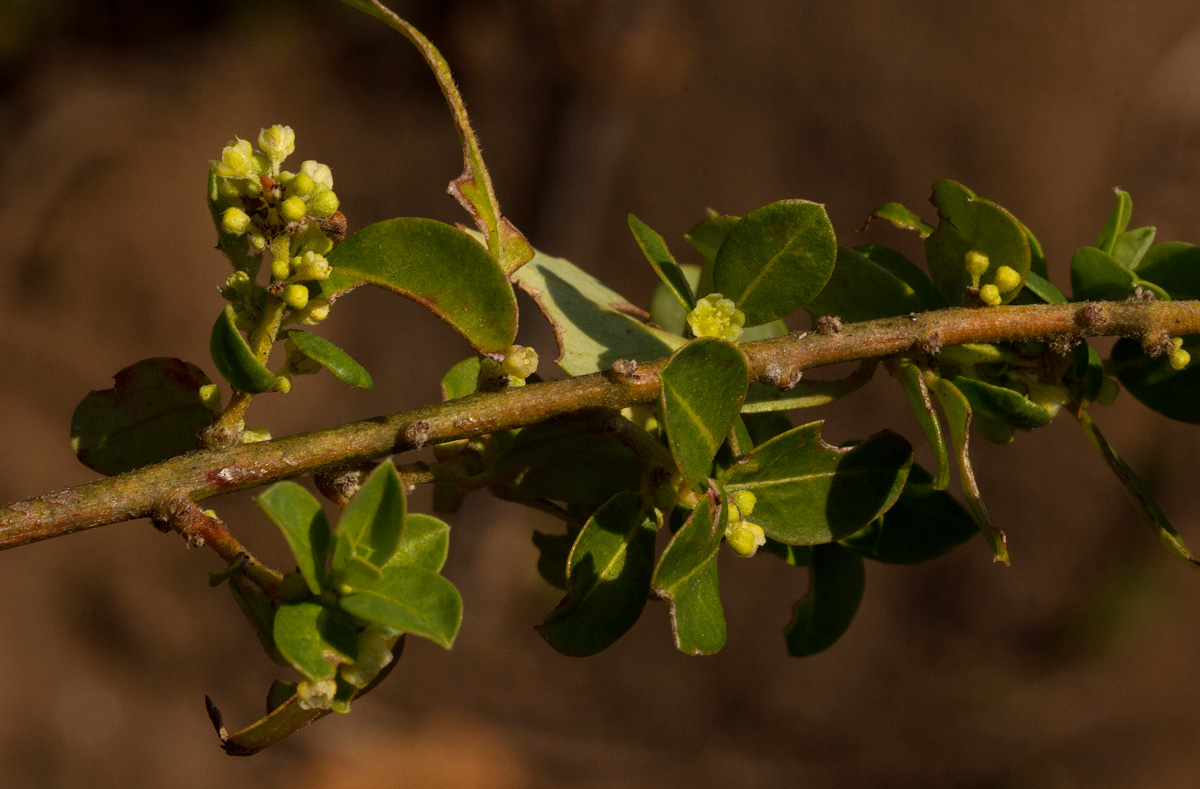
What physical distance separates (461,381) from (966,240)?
2.11ft

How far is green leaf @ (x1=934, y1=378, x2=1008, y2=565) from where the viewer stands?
3.19 feet

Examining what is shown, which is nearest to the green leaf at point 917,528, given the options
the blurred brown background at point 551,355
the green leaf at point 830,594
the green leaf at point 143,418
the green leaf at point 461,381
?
the green leaf at point 830,594

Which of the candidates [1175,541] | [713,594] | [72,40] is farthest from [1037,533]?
[72,40]

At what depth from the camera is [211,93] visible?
5.64 m

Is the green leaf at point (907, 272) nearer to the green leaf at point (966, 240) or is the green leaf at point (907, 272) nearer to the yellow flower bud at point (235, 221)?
the green leaf at point (966, 240)

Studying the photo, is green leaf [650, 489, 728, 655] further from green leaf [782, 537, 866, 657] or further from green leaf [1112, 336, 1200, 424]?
green leaf [1112, 336, 1200, 424]

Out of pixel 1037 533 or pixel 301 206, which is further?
pixel 1037 533

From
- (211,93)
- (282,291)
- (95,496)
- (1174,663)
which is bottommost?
(1174,663)

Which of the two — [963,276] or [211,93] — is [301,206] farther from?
[211,93]

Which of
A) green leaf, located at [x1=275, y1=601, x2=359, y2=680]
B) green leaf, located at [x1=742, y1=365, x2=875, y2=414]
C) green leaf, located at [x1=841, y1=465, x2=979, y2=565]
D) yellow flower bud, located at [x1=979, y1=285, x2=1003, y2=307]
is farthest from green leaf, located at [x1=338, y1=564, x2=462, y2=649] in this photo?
yellow flower bud, located at [x1=979, y1=285, x2=1003, y2=307]

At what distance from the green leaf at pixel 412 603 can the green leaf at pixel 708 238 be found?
1.95 ft

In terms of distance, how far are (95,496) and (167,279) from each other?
205 inches

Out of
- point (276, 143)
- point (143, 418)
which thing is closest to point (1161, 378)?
point (276, 143)

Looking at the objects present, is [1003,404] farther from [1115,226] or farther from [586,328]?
[586,328]
